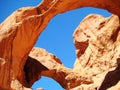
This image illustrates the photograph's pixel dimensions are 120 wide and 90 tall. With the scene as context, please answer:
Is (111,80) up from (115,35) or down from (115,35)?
down

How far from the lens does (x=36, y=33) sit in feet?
63.2

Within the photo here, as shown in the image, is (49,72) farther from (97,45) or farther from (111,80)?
(111,80)

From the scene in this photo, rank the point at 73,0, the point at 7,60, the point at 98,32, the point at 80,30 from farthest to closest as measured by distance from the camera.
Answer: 1. the point at 80,30
2. the point at 98,32
3. the point at 73,0
4. the point at 7,60

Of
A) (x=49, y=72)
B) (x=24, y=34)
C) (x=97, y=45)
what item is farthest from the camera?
(x=97, y=45)

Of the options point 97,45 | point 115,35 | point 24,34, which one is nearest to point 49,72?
point 97,45

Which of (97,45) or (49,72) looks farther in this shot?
(97,45)

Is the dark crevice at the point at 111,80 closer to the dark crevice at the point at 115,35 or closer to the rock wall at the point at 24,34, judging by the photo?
the rock wall at the point at 24,34

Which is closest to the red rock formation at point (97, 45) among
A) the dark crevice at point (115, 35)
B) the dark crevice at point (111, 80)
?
the dark crevice at point (115, 35)

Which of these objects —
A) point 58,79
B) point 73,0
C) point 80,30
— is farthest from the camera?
point 80,30

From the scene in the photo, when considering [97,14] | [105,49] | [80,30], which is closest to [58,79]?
[105,49]

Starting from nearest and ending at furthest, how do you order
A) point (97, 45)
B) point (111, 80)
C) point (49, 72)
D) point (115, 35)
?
point (111, 80), point (49, 72), point (115, 35), point (97, 45)

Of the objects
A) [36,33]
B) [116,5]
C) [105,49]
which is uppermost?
[116,5]

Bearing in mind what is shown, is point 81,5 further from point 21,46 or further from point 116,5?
point 21,46

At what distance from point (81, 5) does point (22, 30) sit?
171 inches
